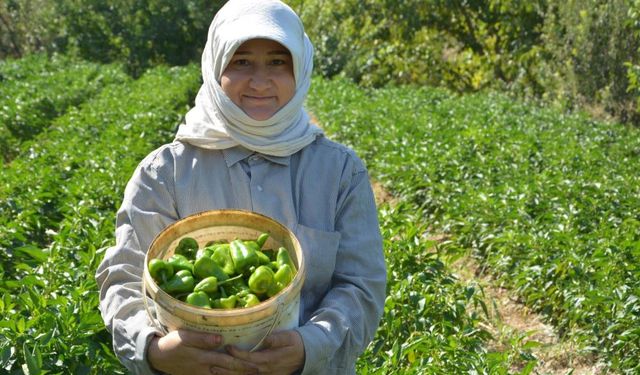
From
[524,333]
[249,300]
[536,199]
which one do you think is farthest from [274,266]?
[536,199]

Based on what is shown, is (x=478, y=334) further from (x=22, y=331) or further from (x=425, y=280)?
(x=22, y=331)

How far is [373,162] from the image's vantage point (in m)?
9.33

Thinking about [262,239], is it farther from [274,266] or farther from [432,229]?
[432,229]

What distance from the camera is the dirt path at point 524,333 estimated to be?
481 cm

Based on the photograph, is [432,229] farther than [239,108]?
Yes

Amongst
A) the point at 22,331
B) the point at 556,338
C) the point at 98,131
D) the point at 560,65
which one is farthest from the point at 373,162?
the point at 560,65

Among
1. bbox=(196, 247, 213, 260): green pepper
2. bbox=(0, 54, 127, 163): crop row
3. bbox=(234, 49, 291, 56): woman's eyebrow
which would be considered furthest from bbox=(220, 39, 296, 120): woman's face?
bbox=(0, 54, 127, 163): crop row

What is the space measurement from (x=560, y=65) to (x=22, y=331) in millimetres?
16380

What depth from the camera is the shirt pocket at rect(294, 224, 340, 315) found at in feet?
6.95

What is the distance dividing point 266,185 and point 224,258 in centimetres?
32

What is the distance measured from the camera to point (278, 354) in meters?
1.85

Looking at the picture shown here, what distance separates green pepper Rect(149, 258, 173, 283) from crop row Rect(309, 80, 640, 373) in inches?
128

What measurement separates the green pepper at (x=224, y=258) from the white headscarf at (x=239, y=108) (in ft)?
1.11

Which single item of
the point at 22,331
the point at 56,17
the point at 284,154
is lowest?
the point at 56,17
